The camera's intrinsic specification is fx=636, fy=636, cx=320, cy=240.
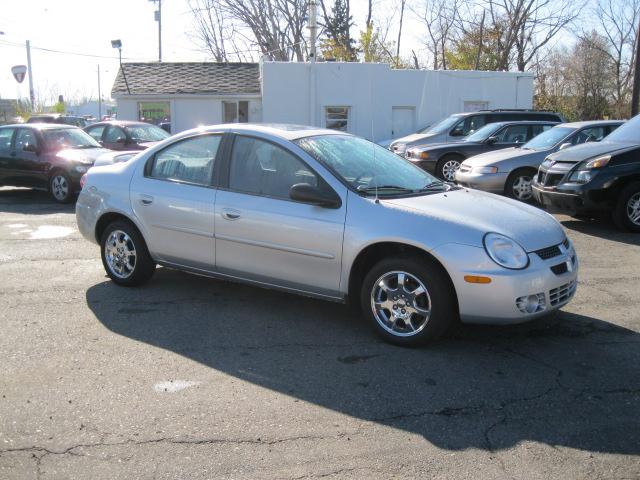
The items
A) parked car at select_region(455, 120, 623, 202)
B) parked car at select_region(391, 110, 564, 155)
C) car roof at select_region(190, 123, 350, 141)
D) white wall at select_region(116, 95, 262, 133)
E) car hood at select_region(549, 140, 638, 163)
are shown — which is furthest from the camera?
white wall at select_region(116, 95, 262, 133)

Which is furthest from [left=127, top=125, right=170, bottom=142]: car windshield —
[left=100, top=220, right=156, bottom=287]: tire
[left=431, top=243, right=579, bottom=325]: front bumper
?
[left=431, top=243, right=579, bottom=325]: front bumper

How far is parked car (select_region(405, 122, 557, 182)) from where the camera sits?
13.7 metres

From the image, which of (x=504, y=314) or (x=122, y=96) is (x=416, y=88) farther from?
(x=504, y=314)

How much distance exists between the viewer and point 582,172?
8820 millimetres

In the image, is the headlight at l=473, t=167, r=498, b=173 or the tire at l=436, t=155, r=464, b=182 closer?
the headlight at l=473, t=167, r=498, b=173

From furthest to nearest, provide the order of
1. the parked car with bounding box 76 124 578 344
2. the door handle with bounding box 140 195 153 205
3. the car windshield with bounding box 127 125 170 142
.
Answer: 1. the car windshield with bounding box 127 125 170 142
2. the door handle with bounding box 140 195 153 205
3. the parked car with bounding box 76 124 578 344

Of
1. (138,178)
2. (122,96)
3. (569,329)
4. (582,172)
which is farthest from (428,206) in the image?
(122,96)

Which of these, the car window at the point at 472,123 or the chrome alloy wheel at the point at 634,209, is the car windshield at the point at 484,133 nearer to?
the car window at the point at 472,123

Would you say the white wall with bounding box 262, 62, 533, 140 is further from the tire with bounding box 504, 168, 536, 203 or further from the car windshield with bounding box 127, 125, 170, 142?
the tire with bounding box 504, 168, 536, 203

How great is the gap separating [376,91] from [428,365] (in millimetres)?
20536

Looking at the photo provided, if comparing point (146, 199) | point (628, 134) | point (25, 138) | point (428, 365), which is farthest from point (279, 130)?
point (25, 138)

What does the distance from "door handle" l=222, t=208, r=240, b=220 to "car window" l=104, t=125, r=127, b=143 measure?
10783 millimetres

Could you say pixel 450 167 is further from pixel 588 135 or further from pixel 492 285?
pixel 492 285

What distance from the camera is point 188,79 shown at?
2584 centimetres
